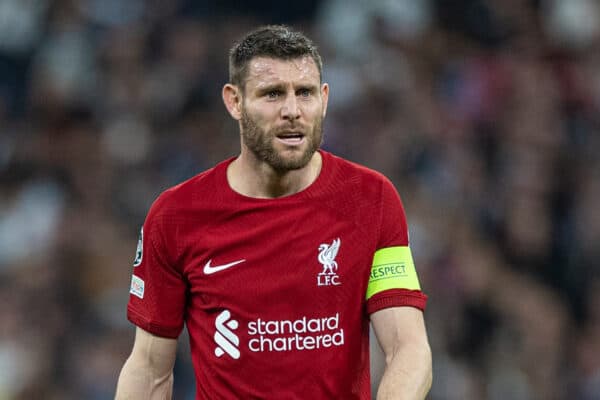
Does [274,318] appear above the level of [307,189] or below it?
below

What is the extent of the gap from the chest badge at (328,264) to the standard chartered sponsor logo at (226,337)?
0.35m

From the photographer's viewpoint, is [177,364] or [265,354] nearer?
[265,354]

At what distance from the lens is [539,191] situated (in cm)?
857

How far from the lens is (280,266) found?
14.1 ft

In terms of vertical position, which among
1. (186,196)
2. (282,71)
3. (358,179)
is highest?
(282,71)

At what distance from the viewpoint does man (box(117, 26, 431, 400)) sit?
4.21 metres

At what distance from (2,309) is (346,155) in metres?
2.67

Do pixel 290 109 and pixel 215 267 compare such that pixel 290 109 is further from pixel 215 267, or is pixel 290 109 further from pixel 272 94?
pixel 215 267

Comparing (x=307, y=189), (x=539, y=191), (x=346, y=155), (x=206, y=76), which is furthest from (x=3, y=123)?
(x=307, y=189)

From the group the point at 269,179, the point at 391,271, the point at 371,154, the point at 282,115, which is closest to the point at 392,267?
the point at 391,271

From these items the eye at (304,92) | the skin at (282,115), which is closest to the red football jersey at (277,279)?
the skin at (282,115)

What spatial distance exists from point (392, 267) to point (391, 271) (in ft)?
0.05

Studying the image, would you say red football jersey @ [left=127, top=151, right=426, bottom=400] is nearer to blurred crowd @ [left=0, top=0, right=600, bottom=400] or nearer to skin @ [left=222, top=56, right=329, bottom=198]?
skin @ [left=222, top=56, right=329, bottom=198]

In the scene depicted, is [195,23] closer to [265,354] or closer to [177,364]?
[177,364]
